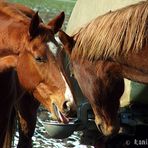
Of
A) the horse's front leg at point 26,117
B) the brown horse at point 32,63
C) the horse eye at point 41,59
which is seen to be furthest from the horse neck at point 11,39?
the horse's front leg at point 26,117

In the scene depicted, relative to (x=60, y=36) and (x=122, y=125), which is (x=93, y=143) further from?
(x=60, y=36)

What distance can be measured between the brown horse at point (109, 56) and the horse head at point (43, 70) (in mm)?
216

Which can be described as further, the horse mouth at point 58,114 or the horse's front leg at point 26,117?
the horse's front leg at point 26,117

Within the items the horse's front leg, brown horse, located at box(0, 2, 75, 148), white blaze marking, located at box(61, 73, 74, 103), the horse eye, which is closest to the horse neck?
brown horse, located at box(0, 2, 75, 148)

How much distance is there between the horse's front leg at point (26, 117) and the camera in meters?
4.59

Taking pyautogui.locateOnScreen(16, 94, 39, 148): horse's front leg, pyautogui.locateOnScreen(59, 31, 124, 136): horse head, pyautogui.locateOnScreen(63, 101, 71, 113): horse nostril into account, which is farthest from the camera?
pyautogui.locateOnScreen(16, 94, 39, 148): horse's front leg

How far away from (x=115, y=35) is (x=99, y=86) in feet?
1.19

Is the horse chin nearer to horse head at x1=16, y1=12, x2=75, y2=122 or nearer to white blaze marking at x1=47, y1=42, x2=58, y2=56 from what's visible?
horse head at x1=16, y1=12, x2=75, y2=122

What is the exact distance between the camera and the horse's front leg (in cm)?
459

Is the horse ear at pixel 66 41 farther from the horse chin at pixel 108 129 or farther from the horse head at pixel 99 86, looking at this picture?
the horse chin at pixel 108 129

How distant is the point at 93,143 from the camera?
165 inches

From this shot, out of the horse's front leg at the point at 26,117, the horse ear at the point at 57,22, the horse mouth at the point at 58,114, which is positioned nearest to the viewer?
the horse mouth at the point at 58,114

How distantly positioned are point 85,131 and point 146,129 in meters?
0.50

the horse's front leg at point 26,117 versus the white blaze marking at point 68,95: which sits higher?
the white blaze marking at point 68,95
